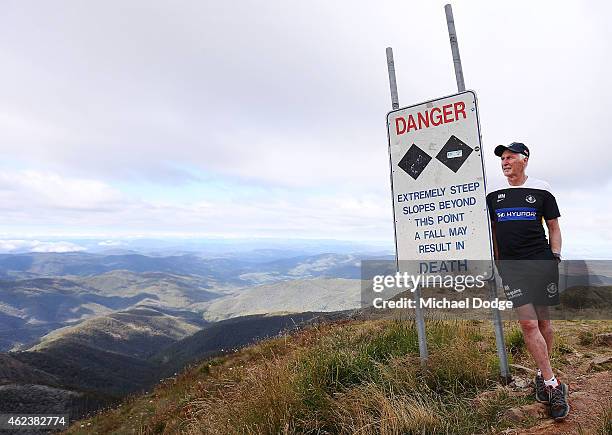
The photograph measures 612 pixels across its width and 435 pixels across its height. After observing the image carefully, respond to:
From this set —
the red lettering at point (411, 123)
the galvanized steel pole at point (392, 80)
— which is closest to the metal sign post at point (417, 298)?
the galvanized steel pole at point (392, 80)

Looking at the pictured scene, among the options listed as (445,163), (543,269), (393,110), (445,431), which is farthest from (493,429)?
(393,110)

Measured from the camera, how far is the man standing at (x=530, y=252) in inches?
157

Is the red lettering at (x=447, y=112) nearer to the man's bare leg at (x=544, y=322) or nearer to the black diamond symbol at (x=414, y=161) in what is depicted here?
the black diamond symbol at (x=414, y=161)

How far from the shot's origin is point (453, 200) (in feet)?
15.3

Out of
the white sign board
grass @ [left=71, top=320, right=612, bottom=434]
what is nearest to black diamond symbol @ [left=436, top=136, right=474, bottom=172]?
the white sign board

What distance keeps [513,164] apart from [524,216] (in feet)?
1.98

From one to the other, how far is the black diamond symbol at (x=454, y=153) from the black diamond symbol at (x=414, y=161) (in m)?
0.18

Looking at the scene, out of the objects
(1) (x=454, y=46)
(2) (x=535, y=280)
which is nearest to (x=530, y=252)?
(2) (x=535, y=280)

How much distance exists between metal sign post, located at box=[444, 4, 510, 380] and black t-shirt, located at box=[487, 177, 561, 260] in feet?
0.81

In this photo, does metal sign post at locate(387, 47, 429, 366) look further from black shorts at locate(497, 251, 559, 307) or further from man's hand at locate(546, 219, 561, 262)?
man's hand at locate(546, 219, 561, 262)

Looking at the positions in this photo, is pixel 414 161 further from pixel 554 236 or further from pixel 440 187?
pixel 554 236

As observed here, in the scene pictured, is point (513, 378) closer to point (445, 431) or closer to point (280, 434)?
point (445, 431)

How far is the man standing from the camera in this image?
13.0 feet

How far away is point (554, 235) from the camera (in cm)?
414
